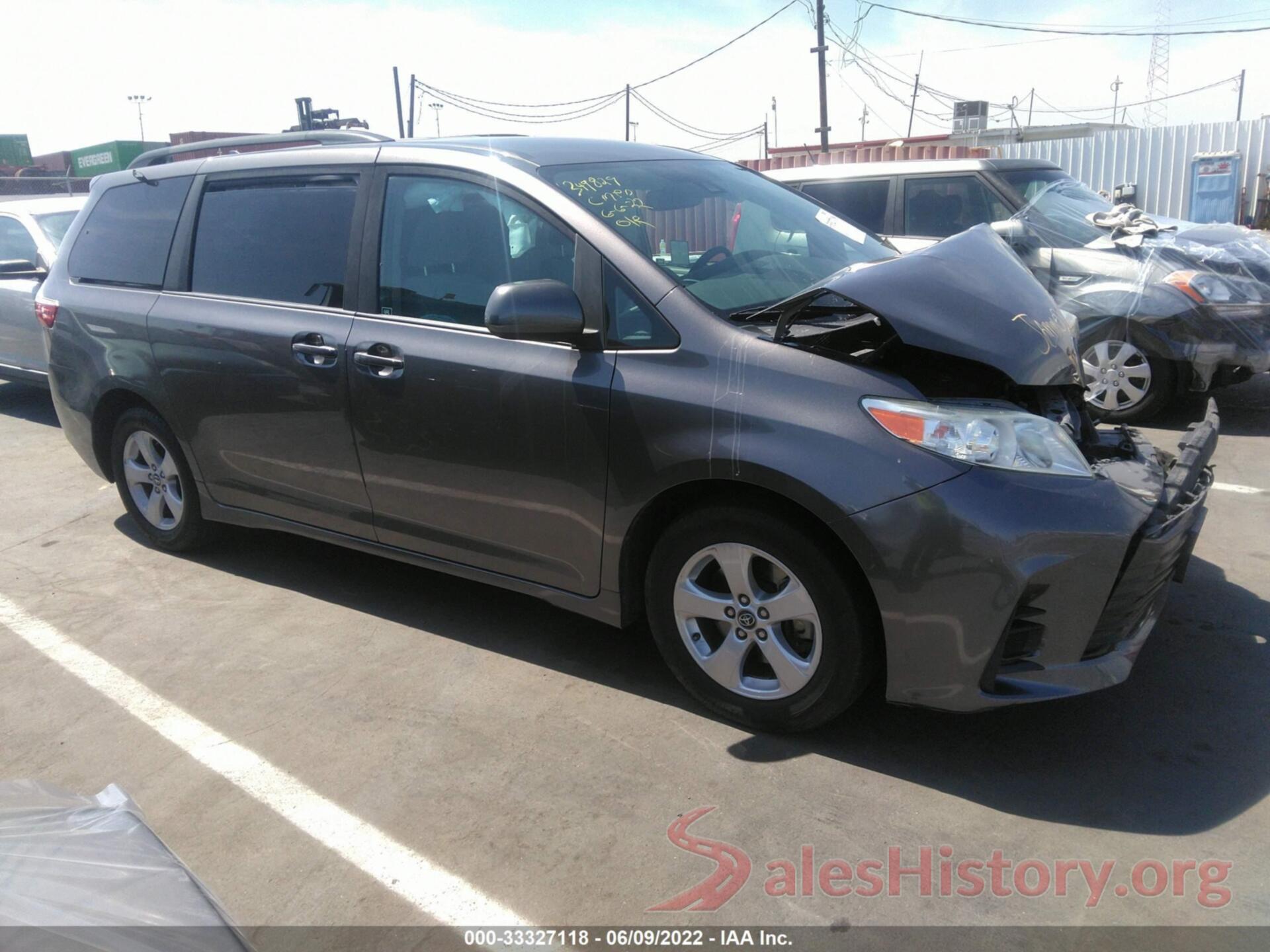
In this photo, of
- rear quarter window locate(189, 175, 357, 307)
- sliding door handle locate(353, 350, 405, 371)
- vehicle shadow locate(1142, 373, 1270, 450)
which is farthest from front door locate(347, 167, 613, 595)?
vehicle shadow locate(1142, 373, 1270, 450)

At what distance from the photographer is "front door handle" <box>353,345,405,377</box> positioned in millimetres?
3746

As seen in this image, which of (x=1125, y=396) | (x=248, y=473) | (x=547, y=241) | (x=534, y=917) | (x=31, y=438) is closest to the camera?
(x=534, y=917)

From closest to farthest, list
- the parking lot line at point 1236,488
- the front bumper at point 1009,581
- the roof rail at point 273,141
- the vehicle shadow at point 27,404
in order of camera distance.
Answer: the front bumper at point 1009,581 → the roof rail at point 273,141 → the parking lot line at point 1236,488 → the vehicle shadow at point 27,404

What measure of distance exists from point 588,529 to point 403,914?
131 cm

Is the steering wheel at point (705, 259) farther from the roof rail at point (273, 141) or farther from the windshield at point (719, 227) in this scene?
the roof rail at point (273, 141)

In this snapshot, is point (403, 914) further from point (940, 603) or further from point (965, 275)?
point (965, 275)

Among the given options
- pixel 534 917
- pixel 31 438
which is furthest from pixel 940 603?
pixel 31 438

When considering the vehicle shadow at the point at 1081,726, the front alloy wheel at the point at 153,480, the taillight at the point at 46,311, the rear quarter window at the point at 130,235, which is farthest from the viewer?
the taillight at the point at 46,311

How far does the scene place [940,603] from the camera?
278 centimetres

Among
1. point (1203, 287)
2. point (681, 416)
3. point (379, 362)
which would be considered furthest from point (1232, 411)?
point (379, 362)

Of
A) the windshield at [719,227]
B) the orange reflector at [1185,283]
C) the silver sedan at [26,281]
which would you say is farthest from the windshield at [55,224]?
the orange reflector at [1185,283]

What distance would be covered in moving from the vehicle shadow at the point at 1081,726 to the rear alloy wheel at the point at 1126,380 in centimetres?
254

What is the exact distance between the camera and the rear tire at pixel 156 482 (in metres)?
4.87

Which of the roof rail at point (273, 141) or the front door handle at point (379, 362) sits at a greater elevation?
the roof rail at point (273, 141)
